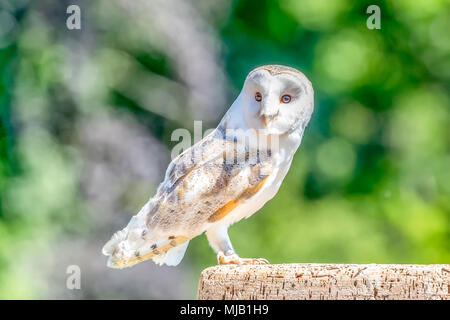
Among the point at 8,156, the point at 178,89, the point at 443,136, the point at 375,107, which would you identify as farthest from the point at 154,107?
the point at 443,136

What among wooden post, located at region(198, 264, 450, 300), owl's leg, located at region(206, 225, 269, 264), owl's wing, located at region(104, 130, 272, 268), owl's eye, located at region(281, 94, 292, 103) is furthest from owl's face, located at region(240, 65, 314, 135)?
wooden post, located at region(198, 264, 450, 300)

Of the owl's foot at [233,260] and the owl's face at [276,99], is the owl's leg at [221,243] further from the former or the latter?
the owl's face at [276,99]

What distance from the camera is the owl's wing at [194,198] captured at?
3094 mm

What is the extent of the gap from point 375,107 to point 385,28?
0.74 metres

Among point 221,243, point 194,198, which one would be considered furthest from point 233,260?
point 194,198

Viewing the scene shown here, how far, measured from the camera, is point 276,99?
3.19 meters

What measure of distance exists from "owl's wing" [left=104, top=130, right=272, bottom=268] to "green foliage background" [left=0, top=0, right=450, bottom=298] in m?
3.33

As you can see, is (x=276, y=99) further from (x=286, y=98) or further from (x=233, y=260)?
(x=233, y=260)

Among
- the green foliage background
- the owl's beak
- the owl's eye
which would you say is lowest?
the owl's beak

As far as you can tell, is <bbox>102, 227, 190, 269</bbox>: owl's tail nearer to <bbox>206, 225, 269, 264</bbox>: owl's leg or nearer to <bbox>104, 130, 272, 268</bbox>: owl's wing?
<bbox>104, 130, 272, 268</bbox>: owl's wing

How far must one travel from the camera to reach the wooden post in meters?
2.12

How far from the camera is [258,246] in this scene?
6602mm

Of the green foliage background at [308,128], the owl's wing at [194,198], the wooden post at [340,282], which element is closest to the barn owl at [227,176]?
the owl's wing at [194,198]

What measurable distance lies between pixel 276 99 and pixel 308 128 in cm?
355
